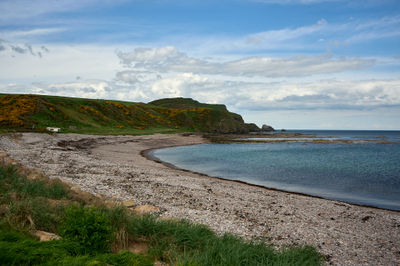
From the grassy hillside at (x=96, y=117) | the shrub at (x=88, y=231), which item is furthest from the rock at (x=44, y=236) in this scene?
the grassy hillside at (x=96, y=117)

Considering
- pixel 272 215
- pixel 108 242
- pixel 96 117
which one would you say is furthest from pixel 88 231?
pixel 96 117

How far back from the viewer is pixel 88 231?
618 centimetres

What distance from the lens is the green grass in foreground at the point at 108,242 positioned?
5.31m

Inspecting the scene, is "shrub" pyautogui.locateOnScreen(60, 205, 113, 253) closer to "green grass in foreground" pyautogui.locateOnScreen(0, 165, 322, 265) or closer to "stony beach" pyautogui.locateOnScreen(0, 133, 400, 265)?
"green grass in foreground" pyautogui.locateOnScreen(0, 165, 322, 265)

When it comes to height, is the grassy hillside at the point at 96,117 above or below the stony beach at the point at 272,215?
above

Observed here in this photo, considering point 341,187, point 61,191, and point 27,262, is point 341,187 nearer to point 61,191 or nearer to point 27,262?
point 61,191

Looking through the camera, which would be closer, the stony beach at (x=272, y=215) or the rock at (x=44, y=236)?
the rock at (x=44, y=236)

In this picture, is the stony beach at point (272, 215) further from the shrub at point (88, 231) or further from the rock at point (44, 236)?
the rock at point (44, 236)

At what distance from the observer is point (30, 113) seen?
56.2m

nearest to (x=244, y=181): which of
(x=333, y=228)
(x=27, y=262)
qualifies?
(x=333, y=228)

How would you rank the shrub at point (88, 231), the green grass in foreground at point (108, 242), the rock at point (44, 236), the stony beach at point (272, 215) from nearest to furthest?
the green grass in foreground at point (108, 242) < the shrub at point (88, 231) < the rock at point (44, 236) < the stony beach at point (272, 215)

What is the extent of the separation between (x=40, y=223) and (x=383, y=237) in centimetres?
1313

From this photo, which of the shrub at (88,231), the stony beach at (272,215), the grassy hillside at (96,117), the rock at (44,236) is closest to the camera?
the shrub at (88,231)

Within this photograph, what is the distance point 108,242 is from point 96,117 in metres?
73.5
